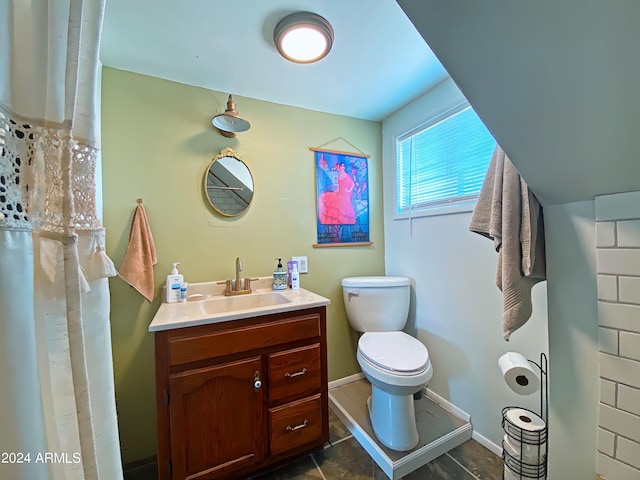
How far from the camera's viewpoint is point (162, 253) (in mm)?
1454

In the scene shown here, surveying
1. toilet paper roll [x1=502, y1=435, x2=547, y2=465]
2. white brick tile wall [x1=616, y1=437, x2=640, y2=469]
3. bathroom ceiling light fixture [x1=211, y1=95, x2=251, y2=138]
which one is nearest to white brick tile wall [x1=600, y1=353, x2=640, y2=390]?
white brick tile wall [x1=616, y1=437, x2=640, y2=469]

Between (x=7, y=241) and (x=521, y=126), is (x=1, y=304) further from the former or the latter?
(x=521, y=126)

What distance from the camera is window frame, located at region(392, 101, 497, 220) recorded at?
148 cm

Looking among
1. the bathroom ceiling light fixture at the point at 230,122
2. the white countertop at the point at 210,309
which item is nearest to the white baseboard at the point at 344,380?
the white countertop at the point at 210,309

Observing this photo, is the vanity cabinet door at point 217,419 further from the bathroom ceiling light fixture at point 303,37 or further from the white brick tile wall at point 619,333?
the bathroom ceiling light fixture at point 303,37

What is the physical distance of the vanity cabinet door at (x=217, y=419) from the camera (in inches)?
41.5

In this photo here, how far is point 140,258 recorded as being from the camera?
1.34 m

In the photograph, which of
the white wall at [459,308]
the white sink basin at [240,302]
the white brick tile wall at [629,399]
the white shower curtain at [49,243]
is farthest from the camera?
the white sink basin at [240,302]

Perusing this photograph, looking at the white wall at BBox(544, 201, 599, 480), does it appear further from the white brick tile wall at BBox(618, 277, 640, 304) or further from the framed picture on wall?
the framed picture on wall

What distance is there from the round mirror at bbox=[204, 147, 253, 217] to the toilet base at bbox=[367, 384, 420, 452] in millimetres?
1437

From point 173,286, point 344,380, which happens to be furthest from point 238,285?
point 344,380

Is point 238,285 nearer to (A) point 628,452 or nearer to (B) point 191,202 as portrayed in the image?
(B) point 191,202

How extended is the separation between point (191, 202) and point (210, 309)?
0.66 m

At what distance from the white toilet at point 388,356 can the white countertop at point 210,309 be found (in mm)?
435
